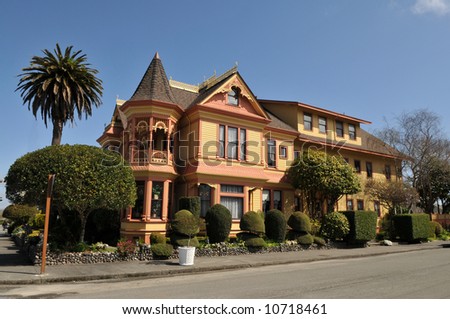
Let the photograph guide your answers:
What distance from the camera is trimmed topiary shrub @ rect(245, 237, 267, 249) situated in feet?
61.6

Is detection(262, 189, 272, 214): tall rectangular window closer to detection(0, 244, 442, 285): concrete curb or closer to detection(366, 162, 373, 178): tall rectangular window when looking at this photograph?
detection(0, 244, 442, 285): concrete curb

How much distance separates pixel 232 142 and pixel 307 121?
10.1 meters

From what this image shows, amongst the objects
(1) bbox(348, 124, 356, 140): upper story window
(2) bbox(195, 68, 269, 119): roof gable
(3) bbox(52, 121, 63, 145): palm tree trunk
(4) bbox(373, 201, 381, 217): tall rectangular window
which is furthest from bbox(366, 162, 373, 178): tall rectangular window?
(3) bbox(52, 121, 63, 145): palm tree trunk

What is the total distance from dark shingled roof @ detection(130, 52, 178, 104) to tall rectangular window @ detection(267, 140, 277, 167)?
8334 mm

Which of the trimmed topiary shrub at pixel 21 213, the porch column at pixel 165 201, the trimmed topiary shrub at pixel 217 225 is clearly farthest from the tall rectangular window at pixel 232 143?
the trimmed topiary shrub at pixel 21 213

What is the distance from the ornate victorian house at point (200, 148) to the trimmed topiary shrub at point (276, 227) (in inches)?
92.4

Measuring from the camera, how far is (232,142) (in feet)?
76.1

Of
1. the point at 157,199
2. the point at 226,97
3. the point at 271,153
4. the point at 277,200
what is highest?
the point at 226,97

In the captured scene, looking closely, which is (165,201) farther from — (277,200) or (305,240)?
(277,200)

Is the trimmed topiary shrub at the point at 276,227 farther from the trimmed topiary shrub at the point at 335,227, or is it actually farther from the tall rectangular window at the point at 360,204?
the tall rectangular window at the point at 360,204

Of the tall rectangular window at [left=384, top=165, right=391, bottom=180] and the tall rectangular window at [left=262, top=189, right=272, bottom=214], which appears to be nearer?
the tall rectangular window at [left=262, top=189, right=272, bottom=214]

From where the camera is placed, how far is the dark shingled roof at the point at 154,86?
2158 cm

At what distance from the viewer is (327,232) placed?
23219 mm

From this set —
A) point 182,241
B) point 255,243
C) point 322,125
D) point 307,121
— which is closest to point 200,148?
point 182,241
